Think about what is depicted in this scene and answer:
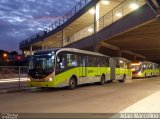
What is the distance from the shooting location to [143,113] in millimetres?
10688

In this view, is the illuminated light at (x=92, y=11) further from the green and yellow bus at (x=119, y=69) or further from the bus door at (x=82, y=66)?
the bus door at (x=82, y=66)

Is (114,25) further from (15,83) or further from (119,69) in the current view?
(15,83)

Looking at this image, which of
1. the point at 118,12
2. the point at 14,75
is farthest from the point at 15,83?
the point at 118,12

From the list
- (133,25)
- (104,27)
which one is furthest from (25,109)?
(104,27)

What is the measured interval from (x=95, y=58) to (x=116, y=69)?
5468 millimetres

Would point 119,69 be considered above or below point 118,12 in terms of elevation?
below

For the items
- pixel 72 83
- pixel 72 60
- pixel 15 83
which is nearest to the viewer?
pixel 72 83

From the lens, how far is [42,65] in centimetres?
2092

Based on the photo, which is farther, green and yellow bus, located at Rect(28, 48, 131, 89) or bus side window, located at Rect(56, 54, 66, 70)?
bus side window, located at Rect(56, 54, 66, 70)

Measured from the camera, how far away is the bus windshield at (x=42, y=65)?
20.6m

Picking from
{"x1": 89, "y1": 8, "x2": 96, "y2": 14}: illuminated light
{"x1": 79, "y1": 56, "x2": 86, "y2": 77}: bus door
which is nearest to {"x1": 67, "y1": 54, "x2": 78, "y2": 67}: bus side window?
{"x1": 79, "y1": 56, "x2": 86, "y2": 77}: bus door

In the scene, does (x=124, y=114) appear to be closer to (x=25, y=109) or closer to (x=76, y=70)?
(x=25, y=109)

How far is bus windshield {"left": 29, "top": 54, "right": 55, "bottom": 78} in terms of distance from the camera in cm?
2058

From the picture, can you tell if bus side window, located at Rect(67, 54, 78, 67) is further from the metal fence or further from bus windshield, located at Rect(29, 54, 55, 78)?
the metal fence
